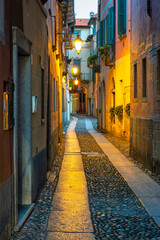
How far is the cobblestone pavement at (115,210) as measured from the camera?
493 cm

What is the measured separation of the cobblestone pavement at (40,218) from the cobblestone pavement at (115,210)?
729 mm

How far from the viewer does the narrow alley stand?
4922 millimetres

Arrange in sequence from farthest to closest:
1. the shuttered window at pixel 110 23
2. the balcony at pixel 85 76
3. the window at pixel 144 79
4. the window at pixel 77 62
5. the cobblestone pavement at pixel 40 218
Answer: the window at pixel 77 62, the balcony at pixel 85 76, the shuttered window at pixel 110 23, the window at pixel 144 79, the cobblestone pavement at pixel 40 218

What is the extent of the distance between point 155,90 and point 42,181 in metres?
3.84

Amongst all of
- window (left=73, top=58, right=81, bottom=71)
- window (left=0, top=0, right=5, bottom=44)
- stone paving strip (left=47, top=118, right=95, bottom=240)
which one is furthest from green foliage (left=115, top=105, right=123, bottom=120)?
window (left=73, top=58, right=81, bottom=71)

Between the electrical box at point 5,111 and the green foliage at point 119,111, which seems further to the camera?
the green foliage at point 119,111

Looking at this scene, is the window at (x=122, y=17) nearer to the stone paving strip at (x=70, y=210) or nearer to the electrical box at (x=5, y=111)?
the stone paving strip at (x=70, y=210)

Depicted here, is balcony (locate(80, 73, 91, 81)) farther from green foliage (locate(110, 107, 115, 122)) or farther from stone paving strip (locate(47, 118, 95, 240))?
stone paving strip (locate(47, 118, 95, 240))

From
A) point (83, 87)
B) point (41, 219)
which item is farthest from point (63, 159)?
point (83, 87)

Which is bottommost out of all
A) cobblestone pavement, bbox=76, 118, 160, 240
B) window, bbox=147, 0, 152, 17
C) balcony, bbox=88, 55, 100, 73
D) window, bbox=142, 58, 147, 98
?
cobblestone pavement, bbox=76, 118, 160, 240

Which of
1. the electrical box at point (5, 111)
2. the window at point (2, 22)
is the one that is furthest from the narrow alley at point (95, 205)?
the window at point (2, 22)

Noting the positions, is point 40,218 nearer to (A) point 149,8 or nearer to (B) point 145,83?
(B) point 145,83

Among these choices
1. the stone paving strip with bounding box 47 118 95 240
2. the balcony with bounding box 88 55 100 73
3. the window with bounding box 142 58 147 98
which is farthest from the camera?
the balcony with bounding box 88 55 100 73

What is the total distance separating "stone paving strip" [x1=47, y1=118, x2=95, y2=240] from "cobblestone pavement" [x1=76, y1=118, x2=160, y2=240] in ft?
0.43
